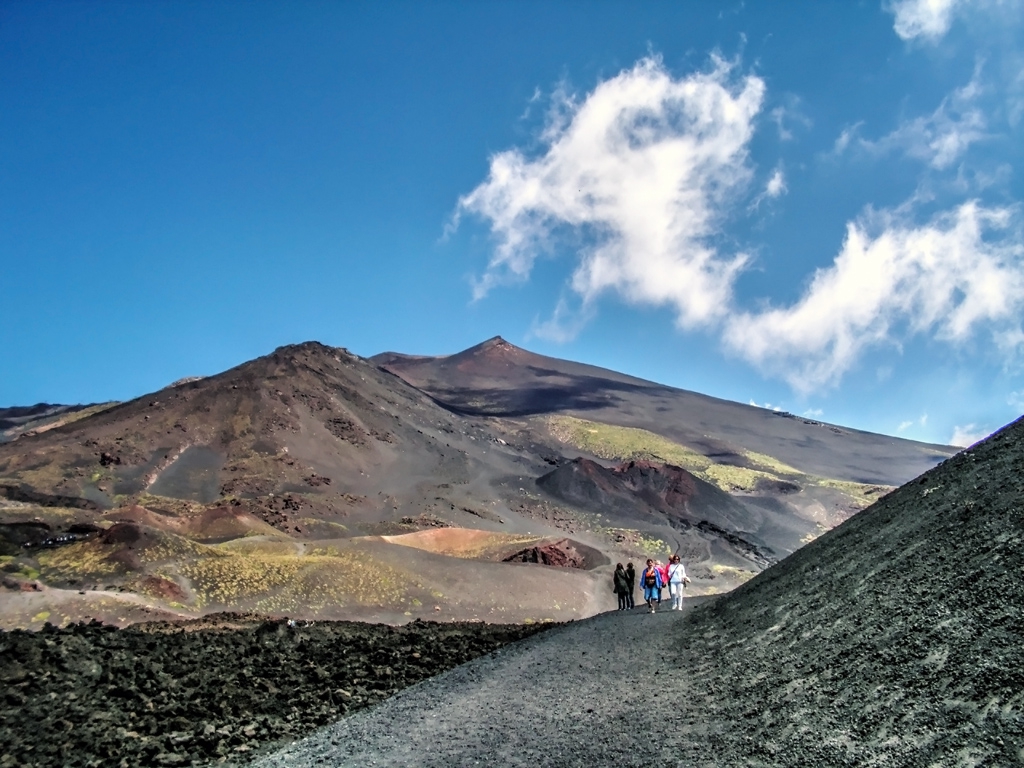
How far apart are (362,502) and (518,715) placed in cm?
4972

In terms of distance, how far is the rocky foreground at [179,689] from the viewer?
8953mm

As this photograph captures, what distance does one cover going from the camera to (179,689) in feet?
35.7

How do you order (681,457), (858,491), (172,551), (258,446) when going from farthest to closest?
(681,457) → (858,491) → (258,446) → (172,551)

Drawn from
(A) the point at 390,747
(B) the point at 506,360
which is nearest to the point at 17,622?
(A) the point at 390,747

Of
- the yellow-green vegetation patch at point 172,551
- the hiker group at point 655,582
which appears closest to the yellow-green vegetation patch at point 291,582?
the yellow-green vegetation patch at point 172,551

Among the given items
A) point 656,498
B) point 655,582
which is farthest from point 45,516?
point 656,498

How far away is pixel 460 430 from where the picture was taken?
3278 inches

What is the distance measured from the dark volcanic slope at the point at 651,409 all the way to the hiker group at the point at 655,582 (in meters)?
89.4

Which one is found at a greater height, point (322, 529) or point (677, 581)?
point (322, 529)

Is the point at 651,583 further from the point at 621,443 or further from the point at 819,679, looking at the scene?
the point at 621,443

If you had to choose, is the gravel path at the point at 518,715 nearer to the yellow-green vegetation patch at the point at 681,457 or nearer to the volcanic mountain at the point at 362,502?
the volcanic mountain at the point at 362,502

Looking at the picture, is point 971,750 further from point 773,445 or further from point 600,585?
point 773,445

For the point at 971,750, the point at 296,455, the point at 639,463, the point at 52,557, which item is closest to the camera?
the point at 971,750

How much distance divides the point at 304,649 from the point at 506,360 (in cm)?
14782
